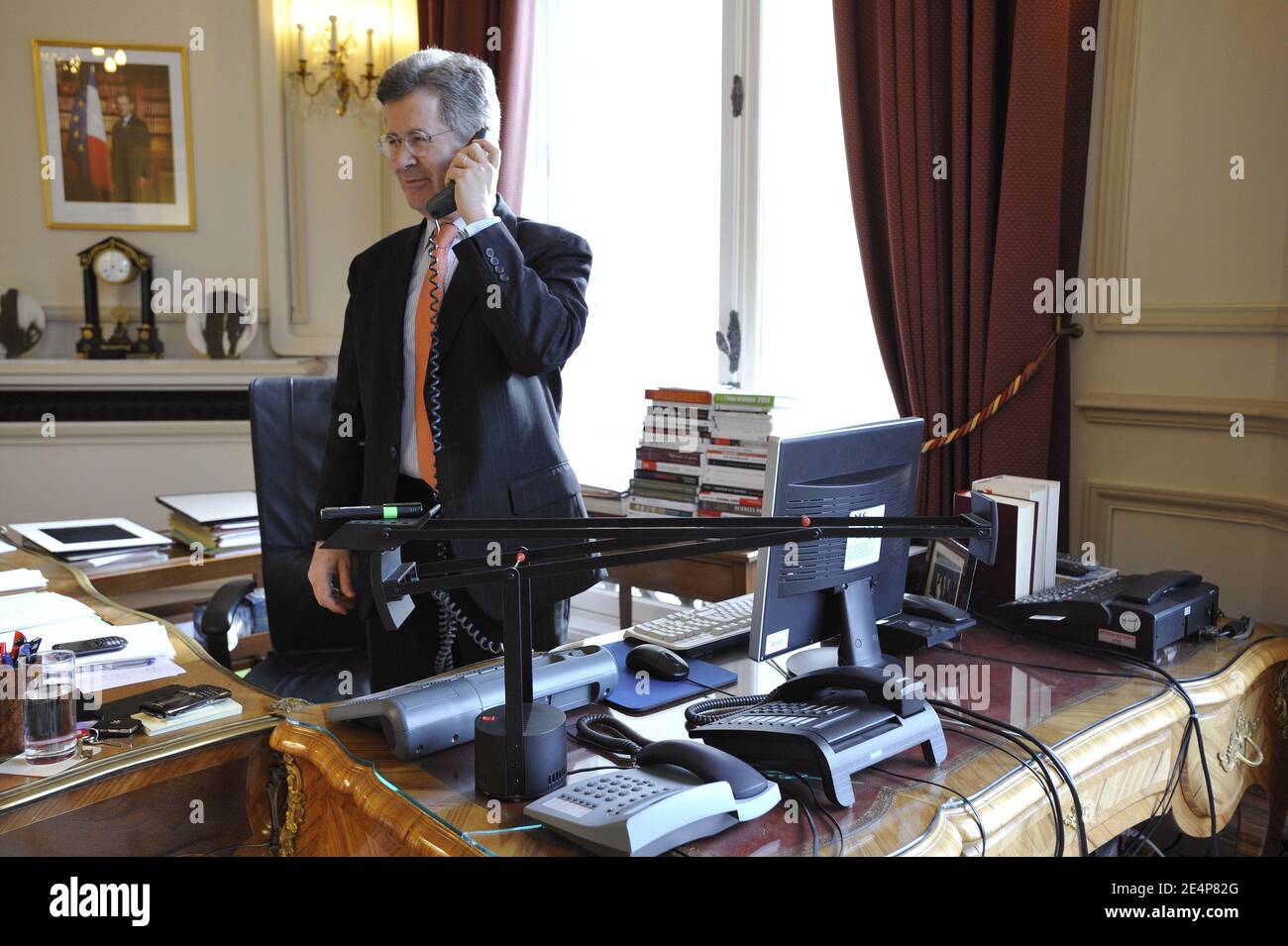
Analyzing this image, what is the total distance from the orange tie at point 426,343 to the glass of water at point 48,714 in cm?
74

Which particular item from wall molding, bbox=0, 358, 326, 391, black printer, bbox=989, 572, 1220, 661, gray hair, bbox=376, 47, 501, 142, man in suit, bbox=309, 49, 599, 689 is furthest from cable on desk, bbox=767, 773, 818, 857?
wall molding, bbox=0, 358, 326, 391

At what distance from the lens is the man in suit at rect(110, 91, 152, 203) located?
4.30 m

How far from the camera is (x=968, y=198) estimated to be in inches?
103

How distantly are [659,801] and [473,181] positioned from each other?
3.72 ft

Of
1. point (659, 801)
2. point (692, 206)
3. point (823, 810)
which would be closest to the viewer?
point (659, 801)

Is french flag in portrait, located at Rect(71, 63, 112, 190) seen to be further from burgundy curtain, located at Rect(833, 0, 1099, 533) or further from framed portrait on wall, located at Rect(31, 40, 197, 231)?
burgundy curtain, located at Rect(833, 0, 1099, 533)

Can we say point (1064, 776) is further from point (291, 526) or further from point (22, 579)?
point (22, 579)

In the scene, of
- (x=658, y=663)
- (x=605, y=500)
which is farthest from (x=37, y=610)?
(x=605, y=500)

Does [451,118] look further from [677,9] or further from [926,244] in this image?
[677,9]

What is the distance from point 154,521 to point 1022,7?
3.69 metres

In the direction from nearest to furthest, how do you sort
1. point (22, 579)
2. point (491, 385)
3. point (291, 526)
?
point (491, 385)
point (22, 579)
point (291, 526)

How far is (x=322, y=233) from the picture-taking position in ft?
14.6

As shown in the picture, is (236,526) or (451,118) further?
(236,526)

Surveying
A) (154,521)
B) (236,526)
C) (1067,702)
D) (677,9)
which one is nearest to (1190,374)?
(1067,702)
